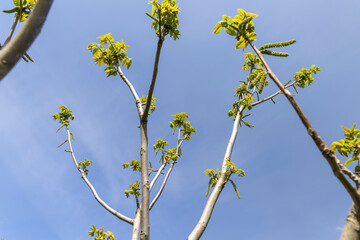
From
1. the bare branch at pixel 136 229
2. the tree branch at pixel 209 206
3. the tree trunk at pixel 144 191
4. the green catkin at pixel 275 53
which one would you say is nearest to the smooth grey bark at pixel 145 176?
the tree trunk at pixel 144 191

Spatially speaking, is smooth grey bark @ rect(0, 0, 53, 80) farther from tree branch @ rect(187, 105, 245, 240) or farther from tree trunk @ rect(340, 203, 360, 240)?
tree branch @ rect(187, 105, 245, 240)

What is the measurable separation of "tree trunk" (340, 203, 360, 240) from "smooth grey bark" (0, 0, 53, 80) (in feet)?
6.88

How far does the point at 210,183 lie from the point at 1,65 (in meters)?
3.38

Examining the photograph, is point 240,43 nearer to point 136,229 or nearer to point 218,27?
point 218,27

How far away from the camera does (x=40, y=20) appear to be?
1.41 meters

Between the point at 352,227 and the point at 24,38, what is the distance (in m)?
2.13

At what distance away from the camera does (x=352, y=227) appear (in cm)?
134

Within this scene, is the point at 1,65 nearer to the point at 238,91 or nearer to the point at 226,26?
the point at 226,26

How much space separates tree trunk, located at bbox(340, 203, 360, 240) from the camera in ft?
4.38

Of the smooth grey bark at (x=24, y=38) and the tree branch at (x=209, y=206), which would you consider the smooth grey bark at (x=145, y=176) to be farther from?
the smooth grey bark at (x=24, y=38)

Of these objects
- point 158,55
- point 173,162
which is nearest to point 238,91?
point 173,162

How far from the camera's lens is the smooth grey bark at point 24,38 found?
130cm

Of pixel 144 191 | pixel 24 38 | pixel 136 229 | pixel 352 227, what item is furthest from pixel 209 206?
pixel 24 38

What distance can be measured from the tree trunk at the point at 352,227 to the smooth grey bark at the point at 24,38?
2.10 meters
